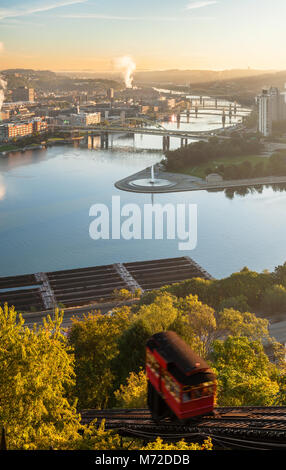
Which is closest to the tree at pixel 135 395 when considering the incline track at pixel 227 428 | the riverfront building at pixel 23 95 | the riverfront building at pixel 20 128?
the incline track at pixel 227 428

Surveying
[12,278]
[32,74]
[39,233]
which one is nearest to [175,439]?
[12,278]

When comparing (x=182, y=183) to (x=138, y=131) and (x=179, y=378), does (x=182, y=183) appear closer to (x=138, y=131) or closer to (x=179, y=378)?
(x=138, y=131)

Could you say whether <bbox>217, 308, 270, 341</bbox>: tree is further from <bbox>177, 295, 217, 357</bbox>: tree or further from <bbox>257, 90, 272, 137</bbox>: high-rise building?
→ <bbox>257, 90, 272, 137</bbox>: high-rise building

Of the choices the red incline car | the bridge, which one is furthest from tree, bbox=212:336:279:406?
the bridge

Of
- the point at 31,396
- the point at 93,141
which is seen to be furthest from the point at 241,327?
the point at 93,141

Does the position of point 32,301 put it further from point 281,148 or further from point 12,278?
point 281,148

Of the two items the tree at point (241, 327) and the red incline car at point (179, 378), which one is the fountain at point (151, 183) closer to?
the tree at point (241, 327)
